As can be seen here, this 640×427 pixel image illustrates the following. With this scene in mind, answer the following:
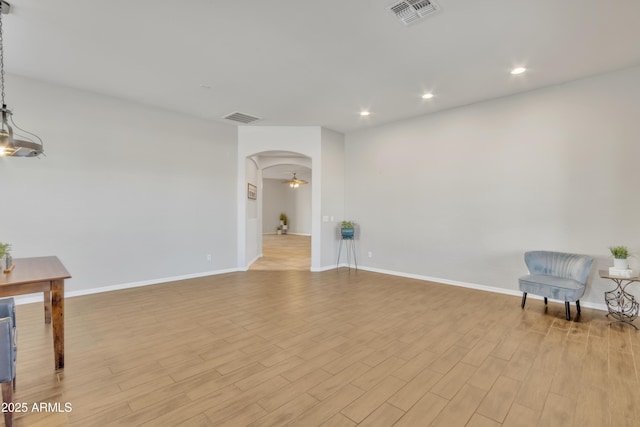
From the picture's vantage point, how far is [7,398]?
1703 mm

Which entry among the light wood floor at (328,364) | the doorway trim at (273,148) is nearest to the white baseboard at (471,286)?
the light wood floor at (328,364)

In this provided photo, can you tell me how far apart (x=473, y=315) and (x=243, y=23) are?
14.2 feet

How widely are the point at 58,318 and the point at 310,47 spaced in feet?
11.7

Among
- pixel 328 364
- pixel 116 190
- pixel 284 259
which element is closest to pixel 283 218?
pixel 284 259

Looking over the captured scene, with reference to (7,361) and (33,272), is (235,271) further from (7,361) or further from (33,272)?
(7,361)

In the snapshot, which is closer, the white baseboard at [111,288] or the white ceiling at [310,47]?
the white ceiling at [310,47]

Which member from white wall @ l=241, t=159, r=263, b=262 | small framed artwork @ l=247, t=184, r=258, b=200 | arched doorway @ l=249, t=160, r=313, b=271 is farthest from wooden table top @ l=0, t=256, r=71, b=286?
arched doorway @ l=249, t=160, r=313, b=271

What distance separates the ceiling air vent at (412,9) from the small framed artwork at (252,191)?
490cm

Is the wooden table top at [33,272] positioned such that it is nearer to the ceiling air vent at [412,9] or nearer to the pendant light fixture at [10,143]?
the pendant light fixture at [10,143]

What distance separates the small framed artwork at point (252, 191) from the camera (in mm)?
6909

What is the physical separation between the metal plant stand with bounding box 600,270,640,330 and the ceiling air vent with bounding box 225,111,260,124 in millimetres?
5918

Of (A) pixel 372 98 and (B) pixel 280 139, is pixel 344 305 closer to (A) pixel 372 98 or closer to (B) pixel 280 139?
(A) pixel 372 98

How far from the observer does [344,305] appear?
13.8 feet

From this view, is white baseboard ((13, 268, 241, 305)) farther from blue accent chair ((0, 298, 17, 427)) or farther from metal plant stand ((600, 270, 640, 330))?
metal plant stand ((600, 270, 640, 330))
